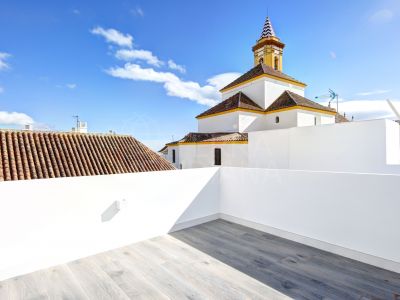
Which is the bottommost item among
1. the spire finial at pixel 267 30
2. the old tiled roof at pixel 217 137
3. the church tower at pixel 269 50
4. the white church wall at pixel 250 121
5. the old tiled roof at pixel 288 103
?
the old tiled roof at pixel 217 137

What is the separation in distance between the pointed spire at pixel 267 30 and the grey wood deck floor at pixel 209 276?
24.9m

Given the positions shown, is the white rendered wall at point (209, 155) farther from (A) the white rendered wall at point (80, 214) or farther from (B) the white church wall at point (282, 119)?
(A) the white rendered wall at point (80, 214)

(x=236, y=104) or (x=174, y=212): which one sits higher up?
(x=236, y=104)

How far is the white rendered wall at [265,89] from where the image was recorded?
1628cm

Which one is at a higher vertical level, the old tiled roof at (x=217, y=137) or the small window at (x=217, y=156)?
the old tiled roof at (x=217, y=137)

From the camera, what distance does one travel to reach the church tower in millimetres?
21625

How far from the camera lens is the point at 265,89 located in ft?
53.3

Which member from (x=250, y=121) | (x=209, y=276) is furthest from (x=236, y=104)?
(x=209, y=276)

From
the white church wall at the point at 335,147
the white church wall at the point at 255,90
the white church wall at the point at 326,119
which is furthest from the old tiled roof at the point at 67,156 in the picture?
the white church wall at the point at 326,119

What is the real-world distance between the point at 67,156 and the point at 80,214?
7.44 m

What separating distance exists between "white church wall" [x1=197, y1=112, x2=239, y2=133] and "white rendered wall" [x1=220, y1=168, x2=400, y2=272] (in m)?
11.8

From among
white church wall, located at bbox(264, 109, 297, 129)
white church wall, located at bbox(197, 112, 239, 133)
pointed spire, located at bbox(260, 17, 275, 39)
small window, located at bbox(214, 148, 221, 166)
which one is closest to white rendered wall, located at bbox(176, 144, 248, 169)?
small window, located at bbox(214, 148, 221, 166)

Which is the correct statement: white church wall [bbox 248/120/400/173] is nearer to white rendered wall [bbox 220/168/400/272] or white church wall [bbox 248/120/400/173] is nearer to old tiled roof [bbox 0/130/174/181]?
white rendered wall [bbox 220/168/400/272]

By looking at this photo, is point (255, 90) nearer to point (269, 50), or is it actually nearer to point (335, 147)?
point (269, 50)
